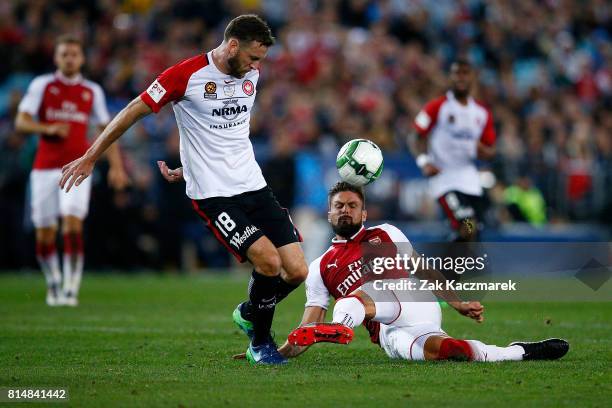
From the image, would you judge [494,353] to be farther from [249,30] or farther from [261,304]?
[249,30]

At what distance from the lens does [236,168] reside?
817 centimetres

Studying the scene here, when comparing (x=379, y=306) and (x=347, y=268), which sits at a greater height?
(x=347, y=268)

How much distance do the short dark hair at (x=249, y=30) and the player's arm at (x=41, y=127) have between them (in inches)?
214

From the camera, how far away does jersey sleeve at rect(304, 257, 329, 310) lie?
8.23 metres

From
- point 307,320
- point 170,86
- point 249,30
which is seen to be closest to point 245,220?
point 307,320

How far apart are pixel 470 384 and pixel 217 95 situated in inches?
112

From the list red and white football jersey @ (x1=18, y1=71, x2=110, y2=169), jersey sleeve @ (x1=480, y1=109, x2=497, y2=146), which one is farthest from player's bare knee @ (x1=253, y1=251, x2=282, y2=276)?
jersey sleeve @ (x1=480, y1=109, x2=497, y2=146)

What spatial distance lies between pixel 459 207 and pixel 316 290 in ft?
19.0

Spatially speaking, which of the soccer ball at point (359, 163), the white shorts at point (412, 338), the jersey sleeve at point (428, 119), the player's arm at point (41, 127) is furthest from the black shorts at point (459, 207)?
the white shorts at point (412, 338)

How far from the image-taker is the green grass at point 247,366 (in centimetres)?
643

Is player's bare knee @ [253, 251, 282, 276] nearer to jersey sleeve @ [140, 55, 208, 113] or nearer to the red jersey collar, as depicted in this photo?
the red jersey collar

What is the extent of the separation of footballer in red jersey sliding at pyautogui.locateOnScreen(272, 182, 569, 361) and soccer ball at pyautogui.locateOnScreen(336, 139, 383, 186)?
140 centimetres

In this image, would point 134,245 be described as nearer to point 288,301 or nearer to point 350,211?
point 288,301

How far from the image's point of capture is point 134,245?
1983cm
